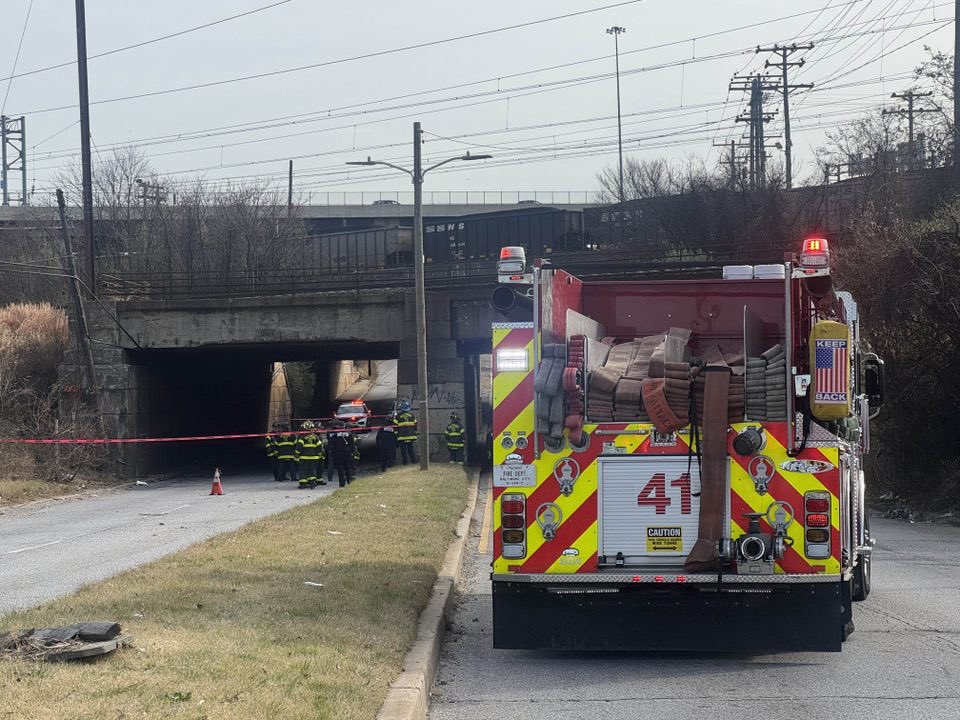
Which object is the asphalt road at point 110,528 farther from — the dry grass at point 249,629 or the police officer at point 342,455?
the dry grass at point 249,629

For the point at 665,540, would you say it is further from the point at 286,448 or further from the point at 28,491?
the point at 286,448

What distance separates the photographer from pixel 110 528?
2014cm

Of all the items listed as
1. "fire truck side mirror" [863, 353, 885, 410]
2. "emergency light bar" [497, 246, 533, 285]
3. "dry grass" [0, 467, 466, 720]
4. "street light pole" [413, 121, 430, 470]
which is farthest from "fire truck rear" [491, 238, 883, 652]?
"street light pole" [413, 121, 430, 470]

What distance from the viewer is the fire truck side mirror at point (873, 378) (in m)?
10.6

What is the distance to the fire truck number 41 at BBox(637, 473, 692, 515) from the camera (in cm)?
827

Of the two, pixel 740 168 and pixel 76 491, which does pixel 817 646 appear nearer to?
pixel 76 491

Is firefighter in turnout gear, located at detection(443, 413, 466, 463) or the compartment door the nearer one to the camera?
the compartment door

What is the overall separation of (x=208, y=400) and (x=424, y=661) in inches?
1614

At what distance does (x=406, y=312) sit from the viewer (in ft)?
125

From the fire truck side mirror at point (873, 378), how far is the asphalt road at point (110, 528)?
7634 millimetres

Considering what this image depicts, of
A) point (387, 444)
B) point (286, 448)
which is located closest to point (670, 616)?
point (387, 444)

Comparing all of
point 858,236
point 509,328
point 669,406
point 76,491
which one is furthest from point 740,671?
point 76,491

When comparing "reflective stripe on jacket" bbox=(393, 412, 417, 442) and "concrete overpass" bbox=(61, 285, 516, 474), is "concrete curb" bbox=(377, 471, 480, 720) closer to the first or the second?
"reflective stripe on jacket" bbox=(393, 412, 417, 442)

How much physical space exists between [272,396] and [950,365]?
40.6 meters
